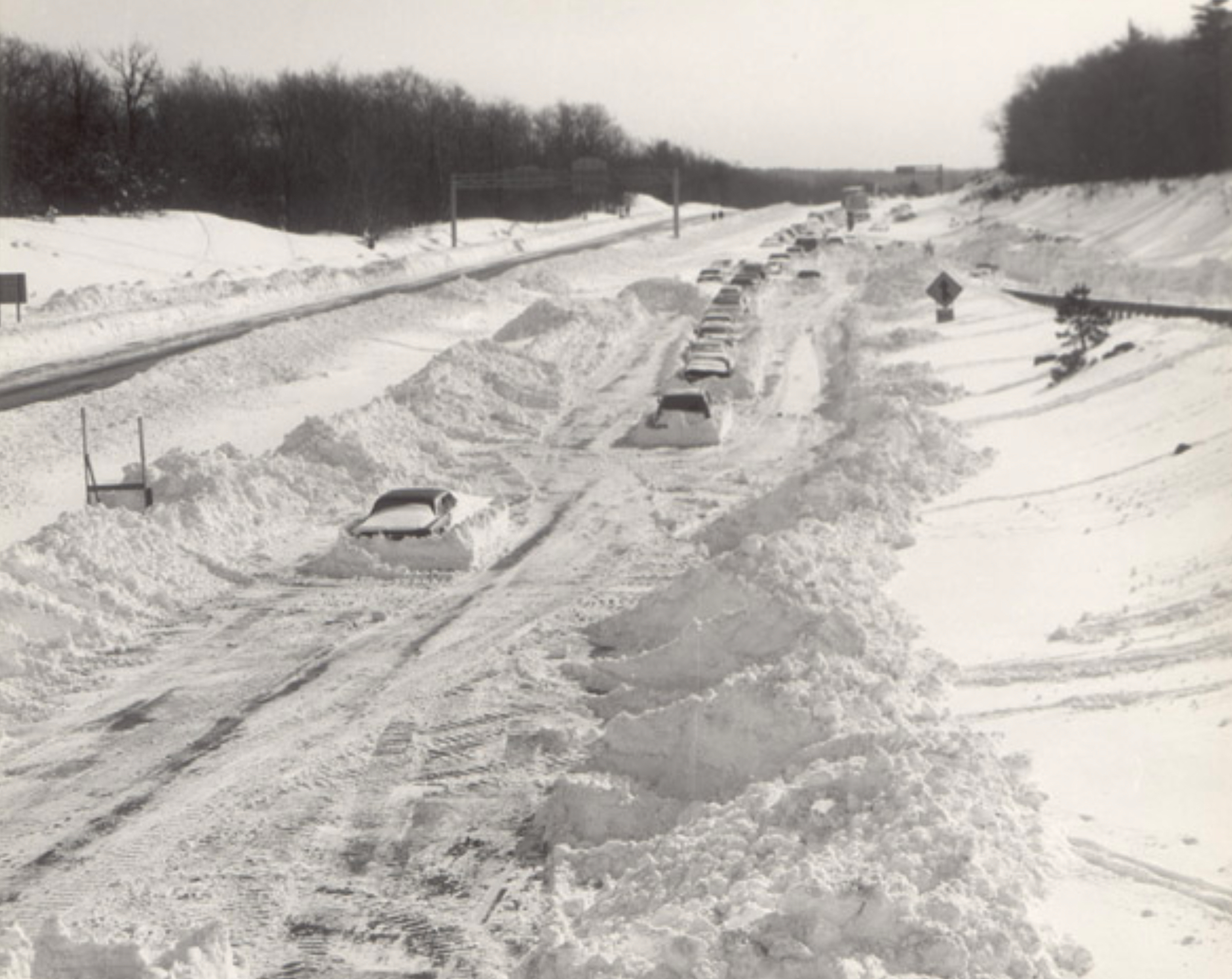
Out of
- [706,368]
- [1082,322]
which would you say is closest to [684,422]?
[706,368]

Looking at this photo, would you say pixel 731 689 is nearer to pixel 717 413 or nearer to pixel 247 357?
pixel 717 413

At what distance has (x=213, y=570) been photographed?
69.3ft

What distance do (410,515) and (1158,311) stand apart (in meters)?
29.0

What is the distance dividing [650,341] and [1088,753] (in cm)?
3808

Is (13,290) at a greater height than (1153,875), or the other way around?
(13,290)

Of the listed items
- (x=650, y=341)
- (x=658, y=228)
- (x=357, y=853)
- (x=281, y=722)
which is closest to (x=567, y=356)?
(x=650, y=341)

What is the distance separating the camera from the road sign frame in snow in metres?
43.8

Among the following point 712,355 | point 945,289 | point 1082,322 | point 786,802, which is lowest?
point 712,355

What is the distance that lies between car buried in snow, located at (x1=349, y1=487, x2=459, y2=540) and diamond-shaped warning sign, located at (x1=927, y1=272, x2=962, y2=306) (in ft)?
81.5

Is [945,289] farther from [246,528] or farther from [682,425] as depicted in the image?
[246,528]

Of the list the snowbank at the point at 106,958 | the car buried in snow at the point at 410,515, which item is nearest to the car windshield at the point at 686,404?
the car buried in snow at the point at 410,515

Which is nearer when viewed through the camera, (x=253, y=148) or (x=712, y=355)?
(x=712, y=355)

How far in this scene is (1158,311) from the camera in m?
43.1

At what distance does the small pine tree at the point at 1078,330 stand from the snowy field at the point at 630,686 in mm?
570
